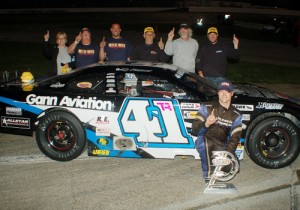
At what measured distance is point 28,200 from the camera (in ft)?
15.0

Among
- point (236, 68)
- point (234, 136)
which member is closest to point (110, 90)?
point (234, 136)

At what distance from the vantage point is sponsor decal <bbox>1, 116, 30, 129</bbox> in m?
5.73

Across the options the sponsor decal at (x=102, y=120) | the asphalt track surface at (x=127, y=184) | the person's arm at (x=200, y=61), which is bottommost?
the asphalt track surface at (x=127, y=184)

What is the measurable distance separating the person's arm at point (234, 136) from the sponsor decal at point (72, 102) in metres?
1.66

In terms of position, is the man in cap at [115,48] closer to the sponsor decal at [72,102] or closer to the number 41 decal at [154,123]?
the sponsor decal at [72,102]

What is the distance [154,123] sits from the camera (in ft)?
17.4

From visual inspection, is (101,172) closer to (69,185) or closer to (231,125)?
(69,185)

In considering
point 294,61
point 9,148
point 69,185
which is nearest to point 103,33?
point 294,61

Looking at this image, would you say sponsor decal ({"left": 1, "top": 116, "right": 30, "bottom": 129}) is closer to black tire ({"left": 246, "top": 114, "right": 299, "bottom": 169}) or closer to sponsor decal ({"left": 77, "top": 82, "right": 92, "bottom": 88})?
sponsor decal ({"left": 77, "top": 82, "right": 92, "bottom": 88})

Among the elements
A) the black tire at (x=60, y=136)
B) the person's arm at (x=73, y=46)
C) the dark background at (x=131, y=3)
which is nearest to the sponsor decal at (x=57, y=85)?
the black tire at (x=60, y=136)

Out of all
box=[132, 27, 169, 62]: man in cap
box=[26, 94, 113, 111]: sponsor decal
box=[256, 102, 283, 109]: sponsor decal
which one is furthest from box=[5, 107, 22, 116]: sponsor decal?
box=[256, 102, 283, 109]: sponsor decal

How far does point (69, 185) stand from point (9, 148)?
71.1 inches

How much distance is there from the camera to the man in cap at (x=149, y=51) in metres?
7.32

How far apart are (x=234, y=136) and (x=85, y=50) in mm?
3485
